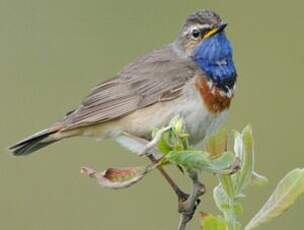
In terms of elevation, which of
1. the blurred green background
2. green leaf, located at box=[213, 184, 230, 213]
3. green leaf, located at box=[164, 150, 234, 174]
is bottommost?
the blurred green background

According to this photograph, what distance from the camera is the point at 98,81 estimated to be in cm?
906

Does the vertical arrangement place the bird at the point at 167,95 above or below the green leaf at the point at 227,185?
below

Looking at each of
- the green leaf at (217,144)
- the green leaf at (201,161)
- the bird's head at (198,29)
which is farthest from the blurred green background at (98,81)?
the green leaf at (201,161)

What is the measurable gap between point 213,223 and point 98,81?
21.8ft

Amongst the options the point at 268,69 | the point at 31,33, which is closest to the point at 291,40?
the point at 268,69

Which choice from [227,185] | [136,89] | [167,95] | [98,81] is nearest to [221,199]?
[227,185]

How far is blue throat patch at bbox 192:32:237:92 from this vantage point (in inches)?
199

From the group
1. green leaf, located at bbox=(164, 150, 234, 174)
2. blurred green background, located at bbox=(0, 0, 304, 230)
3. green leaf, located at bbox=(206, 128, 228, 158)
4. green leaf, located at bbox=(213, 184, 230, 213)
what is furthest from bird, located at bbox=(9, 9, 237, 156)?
green leaf, located at bbox=(164, 150, 234, 174)

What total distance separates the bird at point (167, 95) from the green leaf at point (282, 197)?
91.5 inches

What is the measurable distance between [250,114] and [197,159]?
20.5ft

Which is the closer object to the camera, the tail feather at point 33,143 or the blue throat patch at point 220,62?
the tail feather at point 33,143

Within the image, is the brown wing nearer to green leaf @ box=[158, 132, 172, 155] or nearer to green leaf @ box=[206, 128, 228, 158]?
green leaf @ box=[206, 128, 228, 158]

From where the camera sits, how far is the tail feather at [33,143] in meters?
4.81

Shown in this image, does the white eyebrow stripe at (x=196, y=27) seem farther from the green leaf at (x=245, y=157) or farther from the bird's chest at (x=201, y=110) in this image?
the green leaf at (x=245, y=157)
